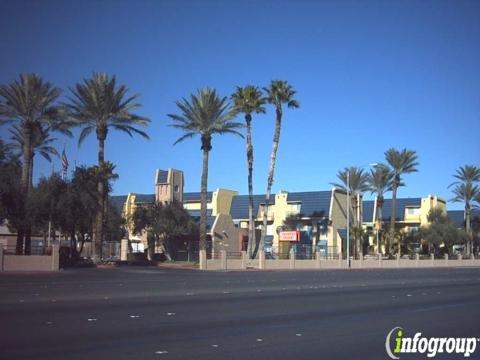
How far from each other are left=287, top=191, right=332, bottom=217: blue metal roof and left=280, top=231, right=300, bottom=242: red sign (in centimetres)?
764

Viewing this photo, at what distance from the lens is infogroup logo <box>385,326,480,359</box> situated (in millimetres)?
11570

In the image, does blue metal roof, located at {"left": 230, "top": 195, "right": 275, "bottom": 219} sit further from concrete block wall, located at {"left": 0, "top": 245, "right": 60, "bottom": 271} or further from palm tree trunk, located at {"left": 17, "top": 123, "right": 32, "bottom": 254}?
concrete block wall, located at {"left": 0, "top": 245, "right": 60, "bottom": 271}

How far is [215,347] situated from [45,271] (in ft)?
106

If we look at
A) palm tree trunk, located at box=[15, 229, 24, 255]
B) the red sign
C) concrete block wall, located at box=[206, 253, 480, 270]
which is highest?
the red sign

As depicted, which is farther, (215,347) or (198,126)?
(198,126)

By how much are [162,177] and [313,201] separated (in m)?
19.4

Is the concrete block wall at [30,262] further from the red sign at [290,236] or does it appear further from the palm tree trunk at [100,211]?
the red sign at [290,236]

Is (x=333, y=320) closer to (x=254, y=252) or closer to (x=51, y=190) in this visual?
(x=51, y=190)

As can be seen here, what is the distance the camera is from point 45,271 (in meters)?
41.3

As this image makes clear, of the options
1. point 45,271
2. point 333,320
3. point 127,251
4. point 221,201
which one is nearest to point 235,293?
point 333,320

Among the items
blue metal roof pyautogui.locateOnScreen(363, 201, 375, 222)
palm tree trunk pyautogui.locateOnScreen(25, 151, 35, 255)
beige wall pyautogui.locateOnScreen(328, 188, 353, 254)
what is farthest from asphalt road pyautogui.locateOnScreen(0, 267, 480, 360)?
blue metal roof pyautogui.locateOnScreen(363, 201, 375, 222)

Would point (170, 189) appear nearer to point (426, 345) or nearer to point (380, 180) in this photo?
point (380, 180)

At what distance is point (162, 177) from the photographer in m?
72.0

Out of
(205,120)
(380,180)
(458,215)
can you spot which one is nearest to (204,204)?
(205,120)
